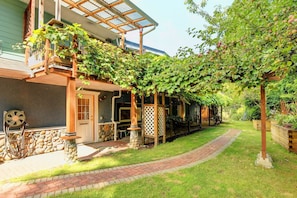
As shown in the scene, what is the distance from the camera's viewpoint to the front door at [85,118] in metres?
7.93

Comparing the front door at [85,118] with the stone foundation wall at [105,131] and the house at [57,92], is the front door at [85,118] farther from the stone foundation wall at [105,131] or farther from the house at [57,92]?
the stone foundation wall at [105,131]

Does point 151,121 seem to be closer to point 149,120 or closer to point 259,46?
point 149,120

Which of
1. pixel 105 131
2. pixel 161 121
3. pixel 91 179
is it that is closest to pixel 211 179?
pixel 91 179

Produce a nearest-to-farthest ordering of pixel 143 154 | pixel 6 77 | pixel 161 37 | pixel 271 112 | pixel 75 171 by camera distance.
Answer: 1. pixel 75 171
2. pixel 6 77
3. pixel 143 154
4. pixel 271 112
5. pixel 161 37

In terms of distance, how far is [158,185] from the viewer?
146 inches

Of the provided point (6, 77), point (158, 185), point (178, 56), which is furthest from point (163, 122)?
point (6, 77)

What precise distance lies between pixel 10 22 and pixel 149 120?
6623mm

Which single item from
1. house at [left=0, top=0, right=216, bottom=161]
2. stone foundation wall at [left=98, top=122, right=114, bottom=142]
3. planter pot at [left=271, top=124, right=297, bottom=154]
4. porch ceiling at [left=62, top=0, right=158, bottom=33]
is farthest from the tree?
stone foundation wall at [left=98, top=122, right=114, bottom=142]

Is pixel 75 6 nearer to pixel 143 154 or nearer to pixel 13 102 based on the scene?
pixel 13 102

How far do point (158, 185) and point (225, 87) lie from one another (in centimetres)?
383

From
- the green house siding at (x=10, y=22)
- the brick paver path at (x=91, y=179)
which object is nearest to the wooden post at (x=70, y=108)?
the brick paver path at (x=91, y=179)

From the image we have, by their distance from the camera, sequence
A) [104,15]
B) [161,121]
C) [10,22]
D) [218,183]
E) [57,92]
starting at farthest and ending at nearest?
[161,121] → [104,15] → [57,92] → [10,22] → [218,183]

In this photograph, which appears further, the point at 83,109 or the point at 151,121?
the point at 83,109

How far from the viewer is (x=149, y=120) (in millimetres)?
7980
